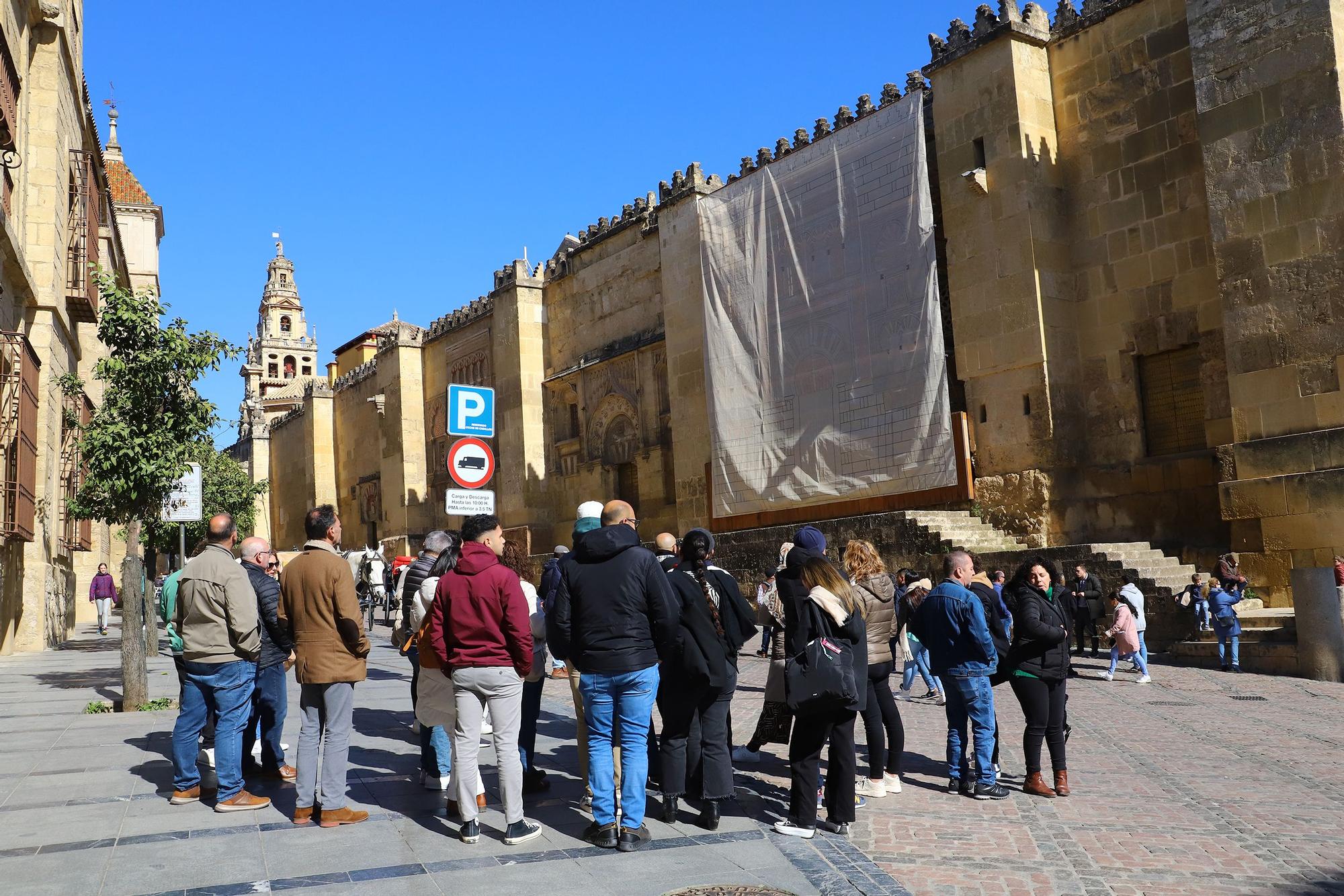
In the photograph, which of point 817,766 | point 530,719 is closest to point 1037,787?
point 817,766

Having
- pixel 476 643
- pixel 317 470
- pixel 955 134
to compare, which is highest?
pixel 955 134

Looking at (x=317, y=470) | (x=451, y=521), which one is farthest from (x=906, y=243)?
(x=317, y=470)

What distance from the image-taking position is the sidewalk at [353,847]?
4875 millimetres

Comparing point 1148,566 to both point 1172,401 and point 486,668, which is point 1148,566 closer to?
point 1172,401

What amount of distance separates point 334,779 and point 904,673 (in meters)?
7.07

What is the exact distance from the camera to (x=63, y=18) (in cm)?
1886

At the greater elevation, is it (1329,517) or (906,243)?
(906,243)

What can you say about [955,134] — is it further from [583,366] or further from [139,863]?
[139,863]

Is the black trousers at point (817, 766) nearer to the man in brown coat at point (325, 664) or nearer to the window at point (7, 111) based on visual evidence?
the man in brown coat at point (325, 664)

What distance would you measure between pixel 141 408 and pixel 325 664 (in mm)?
6796

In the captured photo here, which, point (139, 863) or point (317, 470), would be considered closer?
point (139, 863)

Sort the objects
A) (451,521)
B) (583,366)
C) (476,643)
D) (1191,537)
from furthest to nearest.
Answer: (451,521) → (583,366) → (1191,537) → (476,643)

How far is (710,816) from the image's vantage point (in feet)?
19.2

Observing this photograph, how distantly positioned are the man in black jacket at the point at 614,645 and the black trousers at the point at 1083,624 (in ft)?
31.3
